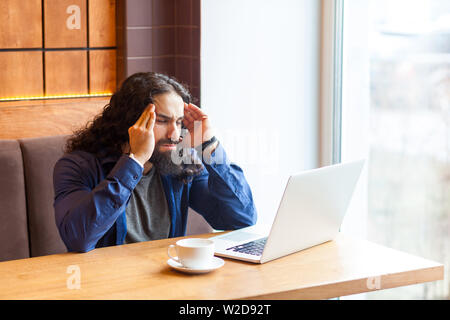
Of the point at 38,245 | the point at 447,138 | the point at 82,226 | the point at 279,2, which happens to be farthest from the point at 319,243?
the point at 279,2

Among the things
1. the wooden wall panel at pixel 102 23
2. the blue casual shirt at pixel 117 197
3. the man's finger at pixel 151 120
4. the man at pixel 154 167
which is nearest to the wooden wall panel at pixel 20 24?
the wooden wall panel at pixel 102 23

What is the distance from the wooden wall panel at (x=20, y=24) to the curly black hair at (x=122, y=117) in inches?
25.9

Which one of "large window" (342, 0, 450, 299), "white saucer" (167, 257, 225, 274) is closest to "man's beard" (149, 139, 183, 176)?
"white saucer" (167, 257, 225, 274)

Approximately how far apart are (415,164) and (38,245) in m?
1.55

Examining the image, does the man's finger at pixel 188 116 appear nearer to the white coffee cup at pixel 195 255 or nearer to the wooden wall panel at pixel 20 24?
the white coffee cup at pixel 195 255

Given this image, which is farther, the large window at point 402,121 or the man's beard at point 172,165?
the large window at point 402,121

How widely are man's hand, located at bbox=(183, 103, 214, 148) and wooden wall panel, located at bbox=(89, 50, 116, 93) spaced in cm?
75

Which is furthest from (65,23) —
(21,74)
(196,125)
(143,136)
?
(143,136)

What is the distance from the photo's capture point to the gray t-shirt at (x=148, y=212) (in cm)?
210

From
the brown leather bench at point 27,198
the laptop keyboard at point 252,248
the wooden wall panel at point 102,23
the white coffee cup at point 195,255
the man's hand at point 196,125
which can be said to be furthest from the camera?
the wooden wall panel at point 102,23

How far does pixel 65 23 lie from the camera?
2701 millimetres

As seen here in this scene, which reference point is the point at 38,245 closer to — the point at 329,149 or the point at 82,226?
the point at 82,226
